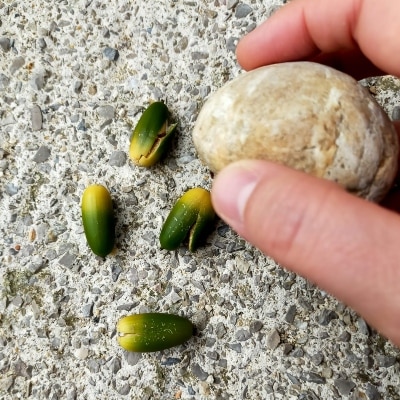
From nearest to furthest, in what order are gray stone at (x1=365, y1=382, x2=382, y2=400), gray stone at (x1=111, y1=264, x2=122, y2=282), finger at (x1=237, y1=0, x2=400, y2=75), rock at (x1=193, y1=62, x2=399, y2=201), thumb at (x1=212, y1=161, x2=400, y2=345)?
1. thumb at (x1=212, y1=161, x2=400, y2=345)
2. rock at (x1=193, y1=62, x2=399, y2=201)
3. finger at (x1=237, y1=0, x2=400, y2=75)
4. gray stone at (x1=365, y1=382, x2=382, y2=400)
5. gray stone at (x1=111, y1=264, x2=122, y2=282)

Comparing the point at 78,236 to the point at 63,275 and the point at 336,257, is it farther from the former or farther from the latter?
the point at 336,257

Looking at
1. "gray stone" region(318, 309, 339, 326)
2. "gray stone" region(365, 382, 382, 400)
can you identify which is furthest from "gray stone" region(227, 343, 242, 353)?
"gray stone" region(365, 382, 382, 400)

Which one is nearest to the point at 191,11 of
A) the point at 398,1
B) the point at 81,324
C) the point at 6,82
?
the point at 6,82

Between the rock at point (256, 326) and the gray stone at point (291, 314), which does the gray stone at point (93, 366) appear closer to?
the rock at point (256, 326)

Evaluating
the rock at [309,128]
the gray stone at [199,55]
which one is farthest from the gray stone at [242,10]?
the rock at [309,128]

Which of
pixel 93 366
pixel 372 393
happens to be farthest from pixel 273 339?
pixel 93 366

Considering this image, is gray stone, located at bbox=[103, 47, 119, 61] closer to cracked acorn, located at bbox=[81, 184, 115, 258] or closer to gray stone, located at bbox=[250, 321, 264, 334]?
cracked acorn, located at bbox=[81, 184, 115, 258]
